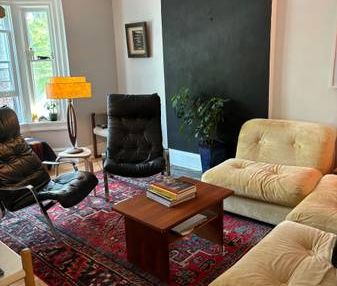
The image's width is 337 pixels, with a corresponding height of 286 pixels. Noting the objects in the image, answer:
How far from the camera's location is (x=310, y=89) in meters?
3.29

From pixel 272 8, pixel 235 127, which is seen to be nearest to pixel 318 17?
pixel 272 8

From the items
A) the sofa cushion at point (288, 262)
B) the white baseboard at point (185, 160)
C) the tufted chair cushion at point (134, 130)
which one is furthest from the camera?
the white baseboard at point (185, 160)

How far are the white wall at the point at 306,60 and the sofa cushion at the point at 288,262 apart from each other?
5.53 ft

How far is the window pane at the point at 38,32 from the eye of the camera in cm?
457

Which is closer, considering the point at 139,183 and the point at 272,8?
the point at 272,8

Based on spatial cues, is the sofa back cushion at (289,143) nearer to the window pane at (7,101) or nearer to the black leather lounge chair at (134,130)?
the black leather lounge chair at (134,130)

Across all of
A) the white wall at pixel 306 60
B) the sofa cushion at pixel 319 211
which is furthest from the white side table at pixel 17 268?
the white wall at pixel 306 60

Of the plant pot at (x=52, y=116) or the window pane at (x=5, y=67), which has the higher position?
the window pane at (x=5, y=67)

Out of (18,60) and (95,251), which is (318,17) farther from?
(18,60)

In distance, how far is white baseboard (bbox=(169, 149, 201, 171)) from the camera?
14.1 feet

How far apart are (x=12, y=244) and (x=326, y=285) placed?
2285 mm

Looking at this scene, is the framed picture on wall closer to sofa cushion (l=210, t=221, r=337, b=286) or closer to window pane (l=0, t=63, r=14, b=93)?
window pane (l=0, t=63, r=14, b=93)

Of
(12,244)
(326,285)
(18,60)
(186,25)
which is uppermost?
(186,25)

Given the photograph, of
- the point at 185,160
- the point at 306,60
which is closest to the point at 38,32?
the point at 185,160
